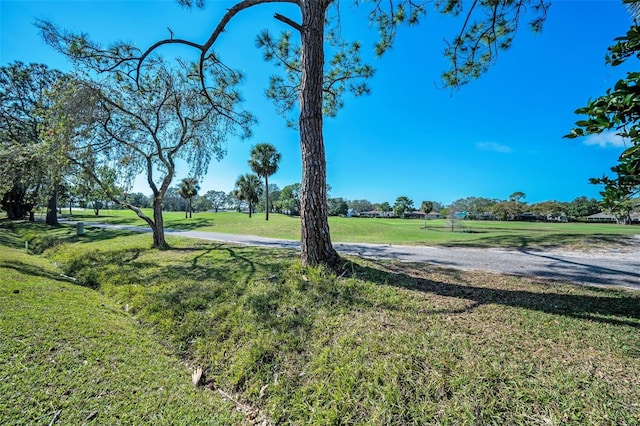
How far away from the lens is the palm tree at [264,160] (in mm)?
29812

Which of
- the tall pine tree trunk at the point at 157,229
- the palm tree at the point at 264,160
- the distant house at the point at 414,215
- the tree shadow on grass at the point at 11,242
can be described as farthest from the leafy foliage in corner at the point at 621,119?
the distant house at the point at 414,215

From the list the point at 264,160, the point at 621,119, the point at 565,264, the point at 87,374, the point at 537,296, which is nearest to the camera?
the point at 621,119

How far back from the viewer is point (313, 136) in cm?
439

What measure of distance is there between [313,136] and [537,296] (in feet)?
14.2

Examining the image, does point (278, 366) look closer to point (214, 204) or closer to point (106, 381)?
point (106, 381)

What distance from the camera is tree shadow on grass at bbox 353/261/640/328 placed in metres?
3.02

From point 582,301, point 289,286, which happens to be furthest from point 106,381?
point 582,301

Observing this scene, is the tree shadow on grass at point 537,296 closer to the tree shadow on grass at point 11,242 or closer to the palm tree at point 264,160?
the tree shadow on grass at point 11,242

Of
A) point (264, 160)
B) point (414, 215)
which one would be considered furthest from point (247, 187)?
point (414, 215)

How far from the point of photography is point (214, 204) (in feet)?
335

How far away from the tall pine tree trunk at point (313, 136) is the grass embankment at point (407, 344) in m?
0.67

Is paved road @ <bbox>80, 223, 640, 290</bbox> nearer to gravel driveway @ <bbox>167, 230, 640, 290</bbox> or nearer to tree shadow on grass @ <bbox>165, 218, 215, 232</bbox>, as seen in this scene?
gravel driveway @ <bbox>167, 230, 640, 290</bbox>

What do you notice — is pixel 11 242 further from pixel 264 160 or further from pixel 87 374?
pixel 264 160

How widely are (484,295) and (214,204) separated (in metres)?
109
